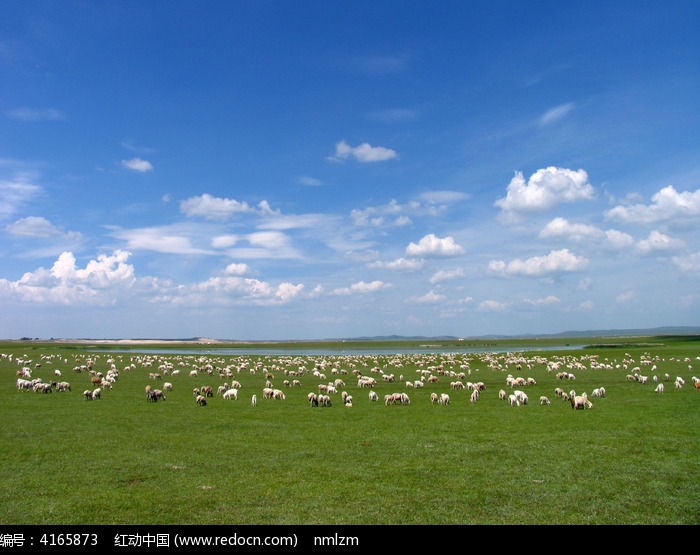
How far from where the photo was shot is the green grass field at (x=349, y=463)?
11.8m

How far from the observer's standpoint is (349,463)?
1623cm

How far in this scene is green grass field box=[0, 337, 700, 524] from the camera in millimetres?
11805
